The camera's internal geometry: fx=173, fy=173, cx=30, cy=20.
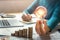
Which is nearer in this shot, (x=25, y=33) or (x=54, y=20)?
(x=25, y=33)

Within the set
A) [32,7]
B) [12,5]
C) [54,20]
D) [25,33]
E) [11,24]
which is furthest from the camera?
[12,5]

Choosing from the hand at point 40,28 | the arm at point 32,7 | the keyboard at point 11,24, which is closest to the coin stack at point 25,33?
the hand at point 40,28

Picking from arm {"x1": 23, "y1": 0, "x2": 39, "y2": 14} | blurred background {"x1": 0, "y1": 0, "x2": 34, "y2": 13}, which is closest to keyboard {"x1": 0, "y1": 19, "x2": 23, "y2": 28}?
arm {"x1": 23, "y1": 0, "x2": 39, "y2": 14}

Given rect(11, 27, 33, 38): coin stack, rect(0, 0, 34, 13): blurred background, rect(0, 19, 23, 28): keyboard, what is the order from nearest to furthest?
1. rect(11, 27, 33, 38): coin stack
2. rect(0, 19, 23, 28): keyboard
3. rect(0, 0, 34, 13): blurred background

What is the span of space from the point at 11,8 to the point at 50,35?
93 centimetres

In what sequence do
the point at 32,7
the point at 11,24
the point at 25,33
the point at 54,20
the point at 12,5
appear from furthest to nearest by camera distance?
the point at 12,5 → the point at 32,7 → the point at 11,24 → the point at 54,20 → the point at 25,33

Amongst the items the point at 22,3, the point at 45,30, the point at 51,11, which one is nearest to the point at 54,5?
the point at 51,11

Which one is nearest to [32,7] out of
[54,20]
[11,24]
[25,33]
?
[11,24]

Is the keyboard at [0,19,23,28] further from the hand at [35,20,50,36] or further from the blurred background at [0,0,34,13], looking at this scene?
the blurred background at [0,0,34,13]

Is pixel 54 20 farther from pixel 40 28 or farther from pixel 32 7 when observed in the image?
pixel 32 7

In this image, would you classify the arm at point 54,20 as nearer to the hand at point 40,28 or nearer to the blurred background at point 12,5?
the hand at point 40,28

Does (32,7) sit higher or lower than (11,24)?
higher

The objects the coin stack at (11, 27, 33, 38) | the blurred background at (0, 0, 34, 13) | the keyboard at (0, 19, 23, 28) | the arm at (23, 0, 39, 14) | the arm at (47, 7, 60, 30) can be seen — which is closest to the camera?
the coin stack at (11, 27, 33, 38)

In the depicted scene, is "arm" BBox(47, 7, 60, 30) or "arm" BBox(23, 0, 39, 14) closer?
"arm" BBox(47, 7, 60, 30)
